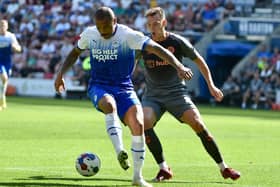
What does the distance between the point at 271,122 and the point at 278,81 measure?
10431 mm

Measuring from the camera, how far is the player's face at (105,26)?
37.8 ft

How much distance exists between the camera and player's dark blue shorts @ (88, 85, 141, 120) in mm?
11875

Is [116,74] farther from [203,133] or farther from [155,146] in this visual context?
[203,133]

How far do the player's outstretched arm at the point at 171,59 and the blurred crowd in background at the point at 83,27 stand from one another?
26.7 m

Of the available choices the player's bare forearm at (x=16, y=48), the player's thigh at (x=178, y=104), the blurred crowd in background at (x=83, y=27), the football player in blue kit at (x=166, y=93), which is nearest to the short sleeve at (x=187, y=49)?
the football player in blue kit at (x=166, y=93)

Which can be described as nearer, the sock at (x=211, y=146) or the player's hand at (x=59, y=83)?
the player's hand at (x=59, y=83)

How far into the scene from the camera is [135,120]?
11617 mm

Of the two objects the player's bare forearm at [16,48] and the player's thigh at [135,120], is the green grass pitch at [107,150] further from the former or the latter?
the player's bare forearm at [16,48]

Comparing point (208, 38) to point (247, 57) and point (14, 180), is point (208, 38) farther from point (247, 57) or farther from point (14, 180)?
point (14, 180)

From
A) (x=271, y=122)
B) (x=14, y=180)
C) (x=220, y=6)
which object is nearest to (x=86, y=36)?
(x=14, y=180)

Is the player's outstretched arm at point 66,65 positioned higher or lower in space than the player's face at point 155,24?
lower

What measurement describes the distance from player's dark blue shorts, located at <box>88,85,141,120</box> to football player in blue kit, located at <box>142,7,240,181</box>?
1.04 meters

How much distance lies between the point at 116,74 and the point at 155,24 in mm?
1191

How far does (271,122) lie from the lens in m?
27.7
